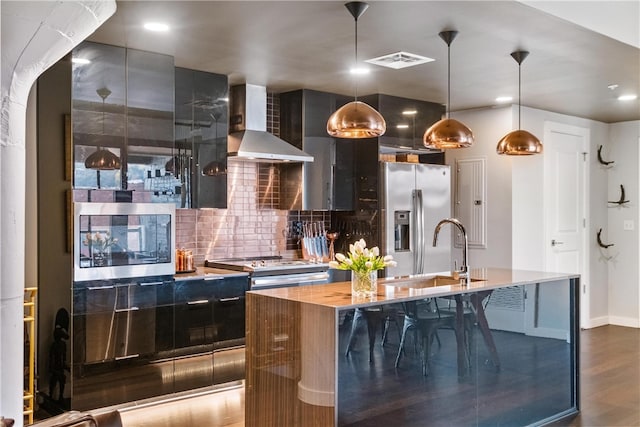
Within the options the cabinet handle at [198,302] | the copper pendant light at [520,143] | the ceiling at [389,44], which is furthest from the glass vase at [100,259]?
the copper pendant light at [520,143]

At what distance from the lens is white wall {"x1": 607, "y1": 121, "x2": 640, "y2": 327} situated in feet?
25.1

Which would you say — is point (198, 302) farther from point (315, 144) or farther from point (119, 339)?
point (315, 144)

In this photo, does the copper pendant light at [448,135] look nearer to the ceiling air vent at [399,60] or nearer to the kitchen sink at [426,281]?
the ceiling air vent at [399,60]

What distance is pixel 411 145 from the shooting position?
6.36m

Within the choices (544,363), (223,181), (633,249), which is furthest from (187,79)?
(633,249)

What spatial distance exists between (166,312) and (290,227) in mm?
1945

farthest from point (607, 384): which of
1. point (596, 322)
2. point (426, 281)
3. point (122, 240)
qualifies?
point (122, 240)

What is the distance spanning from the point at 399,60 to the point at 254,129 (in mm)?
1496

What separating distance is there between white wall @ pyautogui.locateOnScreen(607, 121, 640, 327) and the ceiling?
2.03m

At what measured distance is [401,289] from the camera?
12.4 ft

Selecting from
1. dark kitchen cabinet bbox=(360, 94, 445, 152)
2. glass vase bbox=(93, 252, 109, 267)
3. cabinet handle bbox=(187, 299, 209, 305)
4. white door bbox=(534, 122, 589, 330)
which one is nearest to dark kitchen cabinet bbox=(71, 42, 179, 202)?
glass vase bbox=(93, 252, 109, 267)

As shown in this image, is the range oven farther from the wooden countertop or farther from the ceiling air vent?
the ceiling air vent

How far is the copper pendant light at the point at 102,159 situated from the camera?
4.21 m

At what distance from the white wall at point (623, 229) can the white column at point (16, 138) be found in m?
6.81
